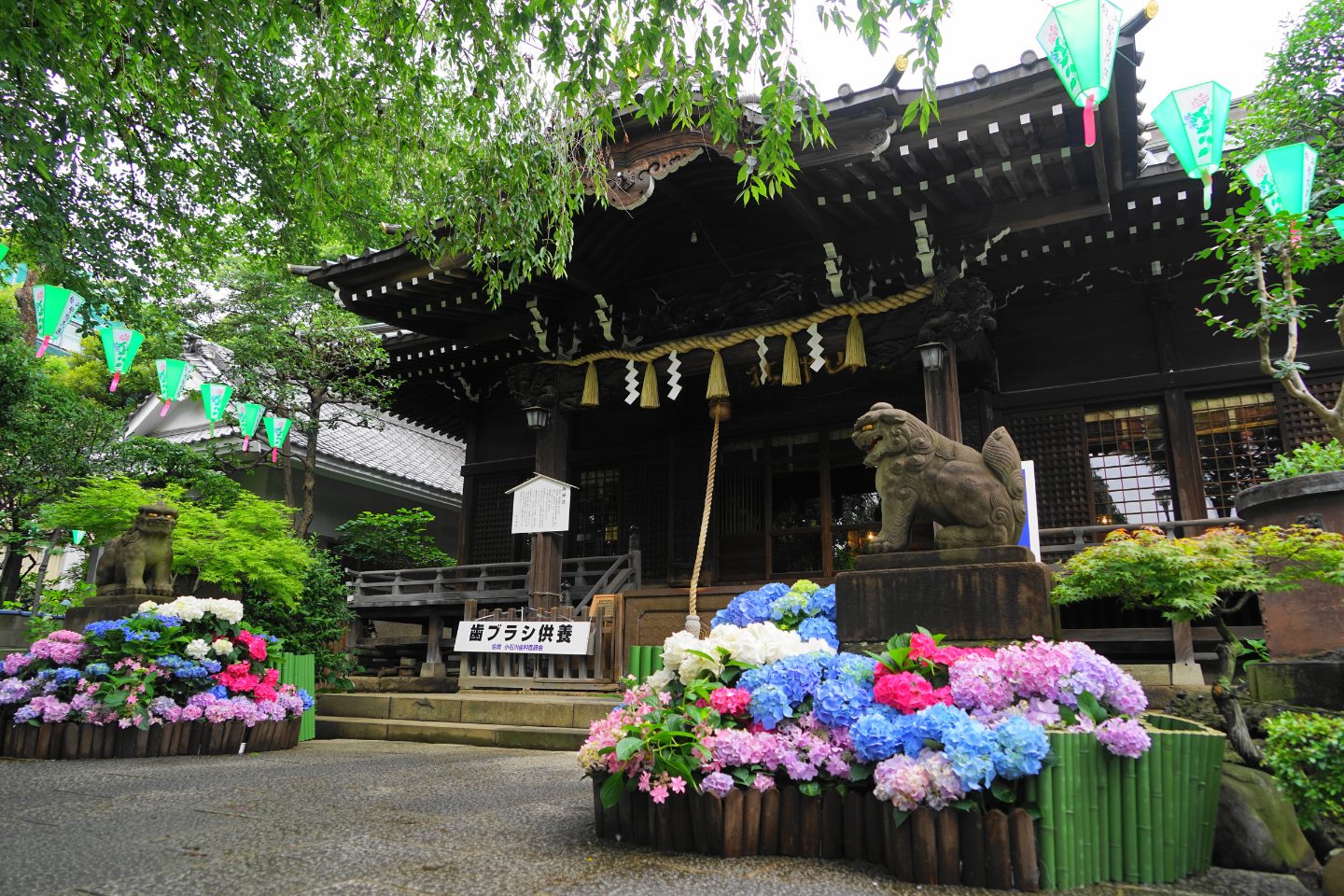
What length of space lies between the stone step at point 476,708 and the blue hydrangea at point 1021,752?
466cm

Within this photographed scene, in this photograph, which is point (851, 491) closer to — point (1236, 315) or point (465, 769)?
point (1236, 315)

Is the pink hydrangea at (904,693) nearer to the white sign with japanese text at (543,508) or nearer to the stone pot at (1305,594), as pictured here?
the stone pot at (1305,594)

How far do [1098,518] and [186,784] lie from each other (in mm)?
9148

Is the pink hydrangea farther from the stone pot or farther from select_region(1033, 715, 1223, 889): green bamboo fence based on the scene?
the stone pot

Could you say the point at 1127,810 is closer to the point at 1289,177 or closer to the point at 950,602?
the point at 950,602

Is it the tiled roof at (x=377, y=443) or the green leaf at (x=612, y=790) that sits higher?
the tiled roof at (x=377, y=443)

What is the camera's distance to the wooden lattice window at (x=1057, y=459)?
9375 mm

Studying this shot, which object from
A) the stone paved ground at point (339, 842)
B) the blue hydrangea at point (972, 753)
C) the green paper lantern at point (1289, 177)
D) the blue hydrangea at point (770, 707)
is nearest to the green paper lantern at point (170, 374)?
the stone paved ground at point (339, 842)

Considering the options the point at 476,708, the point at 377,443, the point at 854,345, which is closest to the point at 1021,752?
the point at 476,708

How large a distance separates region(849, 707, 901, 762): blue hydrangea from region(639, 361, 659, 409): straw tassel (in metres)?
7.41

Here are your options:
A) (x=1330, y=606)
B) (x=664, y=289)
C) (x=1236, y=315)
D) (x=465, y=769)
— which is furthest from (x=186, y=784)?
(x=1236, y=315)

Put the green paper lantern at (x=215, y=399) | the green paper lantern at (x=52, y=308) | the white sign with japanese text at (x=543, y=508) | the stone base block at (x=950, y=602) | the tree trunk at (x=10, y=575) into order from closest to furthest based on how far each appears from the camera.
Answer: the stone base block at (x=950, y=602) → the green paper lantern at (x=52, y=308) → the white sign with japanese text at (x=543, y=508) → the green paper lantern at (x=215, y=399) → the tree trunk at (x=10, y=575)

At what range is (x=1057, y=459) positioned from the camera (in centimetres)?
957

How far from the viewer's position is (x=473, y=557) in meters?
13.2
